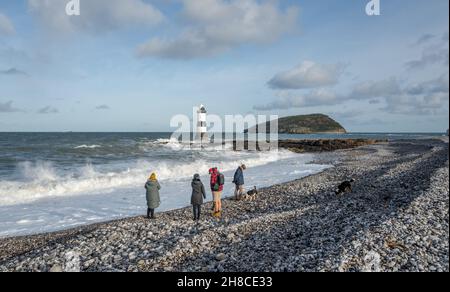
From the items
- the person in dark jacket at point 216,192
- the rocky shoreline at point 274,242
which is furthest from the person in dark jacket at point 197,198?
the person in dark jacket at point 216,192

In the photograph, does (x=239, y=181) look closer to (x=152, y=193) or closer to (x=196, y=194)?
(x=196, y=194)

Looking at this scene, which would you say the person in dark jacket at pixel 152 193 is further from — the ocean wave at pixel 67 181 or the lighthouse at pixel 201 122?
the lighthouse at pixel 201 122

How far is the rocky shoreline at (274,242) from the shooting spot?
25.9 ft

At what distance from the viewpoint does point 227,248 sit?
9.44 m

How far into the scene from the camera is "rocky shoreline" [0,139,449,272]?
7.89 metres

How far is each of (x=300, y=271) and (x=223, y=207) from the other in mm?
8462

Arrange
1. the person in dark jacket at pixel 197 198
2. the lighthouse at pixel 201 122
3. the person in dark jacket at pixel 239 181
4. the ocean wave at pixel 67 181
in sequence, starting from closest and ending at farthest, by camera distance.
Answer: the person in dark jacket at pixel 197 198 → the person in dark jacket at pixel 239 181 → the ocean wave at pixel 67 181 → the lighthouse at pixel 201 122

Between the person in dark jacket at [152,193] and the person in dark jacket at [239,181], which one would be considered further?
the person in dark jacket at [239,181]

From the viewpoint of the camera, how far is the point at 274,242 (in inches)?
384

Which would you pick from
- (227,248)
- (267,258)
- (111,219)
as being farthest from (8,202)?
(267,258)

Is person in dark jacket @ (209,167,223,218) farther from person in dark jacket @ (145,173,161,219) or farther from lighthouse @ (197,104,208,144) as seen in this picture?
lighthouse @ (197,104,208,144)

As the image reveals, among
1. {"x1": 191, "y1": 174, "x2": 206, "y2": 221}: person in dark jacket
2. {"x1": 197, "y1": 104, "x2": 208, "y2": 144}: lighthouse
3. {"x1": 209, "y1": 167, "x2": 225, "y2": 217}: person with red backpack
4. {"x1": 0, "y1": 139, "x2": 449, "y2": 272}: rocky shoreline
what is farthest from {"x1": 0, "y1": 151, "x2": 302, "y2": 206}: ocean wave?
{"x1": 197, "y1": 104, "x2": 208, "y2": 144}: lighthouse

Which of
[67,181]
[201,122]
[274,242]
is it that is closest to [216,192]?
[274,242]
